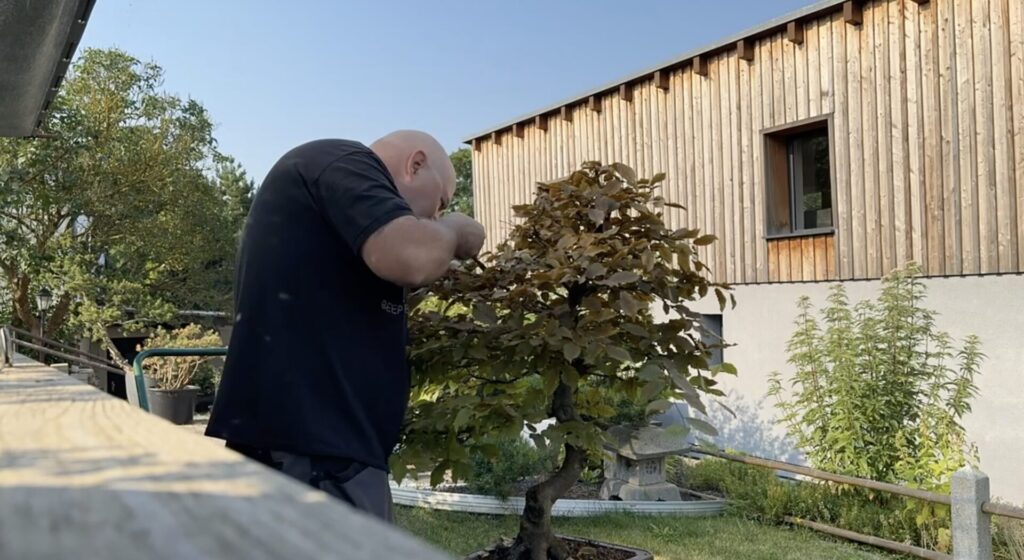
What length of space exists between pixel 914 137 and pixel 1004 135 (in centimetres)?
92

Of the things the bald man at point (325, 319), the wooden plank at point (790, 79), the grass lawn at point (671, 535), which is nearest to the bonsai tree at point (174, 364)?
the grass lawn at point (671, 535)

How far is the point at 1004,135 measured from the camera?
25.7 feet

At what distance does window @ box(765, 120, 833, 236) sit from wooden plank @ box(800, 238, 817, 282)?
0.16 m

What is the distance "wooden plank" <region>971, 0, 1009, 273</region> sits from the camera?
791 centimetres

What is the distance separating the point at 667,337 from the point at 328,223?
5.33 ft

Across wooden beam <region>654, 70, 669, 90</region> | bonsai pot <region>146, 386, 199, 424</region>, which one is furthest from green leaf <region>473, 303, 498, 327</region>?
bonsai pot <region>146, 386, 199, 424</region>

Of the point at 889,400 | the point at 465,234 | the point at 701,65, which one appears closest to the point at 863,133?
the point at 701,65

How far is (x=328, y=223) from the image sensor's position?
1857mm

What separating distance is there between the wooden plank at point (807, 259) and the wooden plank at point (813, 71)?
4.98ft

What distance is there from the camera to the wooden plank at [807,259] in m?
9.57

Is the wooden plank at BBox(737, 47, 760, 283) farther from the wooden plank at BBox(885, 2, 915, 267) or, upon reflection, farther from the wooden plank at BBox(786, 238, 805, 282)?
the wooden plank at BBox(885, 2, 915, 267)

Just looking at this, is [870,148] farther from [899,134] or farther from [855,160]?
[899,134]

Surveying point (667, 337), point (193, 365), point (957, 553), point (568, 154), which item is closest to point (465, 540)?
point (957, 553)

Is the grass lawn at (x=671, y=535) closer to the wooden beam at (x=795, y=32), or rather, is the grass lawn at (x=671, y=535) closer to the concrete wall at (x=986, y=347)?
the concrete wall at (x=986, y=347)
